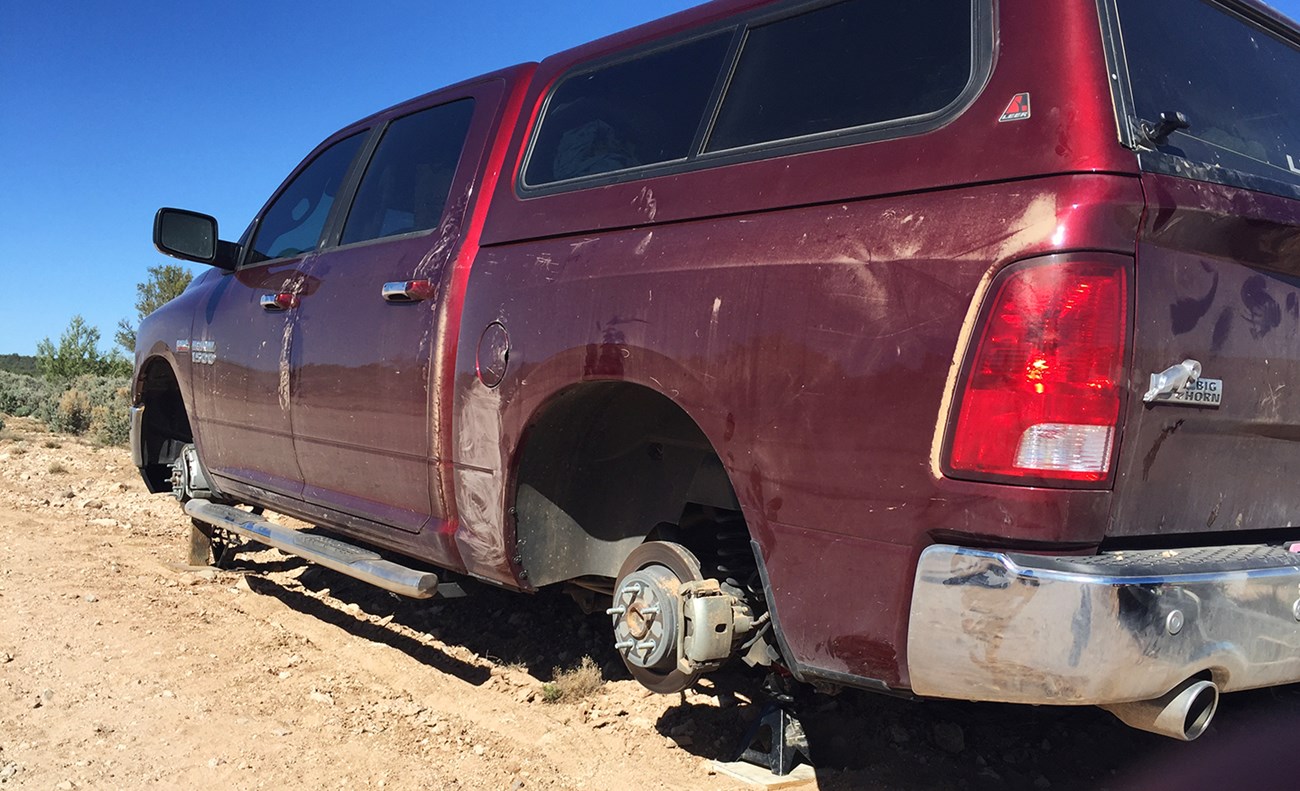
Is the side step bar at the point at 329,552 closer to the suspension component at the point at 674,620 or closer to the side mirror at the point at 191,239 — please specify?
the suspension component at the point at 674,620

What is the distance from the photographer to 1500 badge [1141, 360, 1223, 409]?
1963 mm

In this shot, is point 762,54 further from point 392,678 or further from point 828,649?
point 392,678

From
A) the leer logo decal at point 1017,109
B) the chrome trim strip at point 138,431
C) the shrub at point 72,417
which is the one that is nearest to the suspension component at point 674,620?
the leer logo decal at point 1017,109

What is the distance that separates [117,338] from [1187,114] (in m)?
32.9

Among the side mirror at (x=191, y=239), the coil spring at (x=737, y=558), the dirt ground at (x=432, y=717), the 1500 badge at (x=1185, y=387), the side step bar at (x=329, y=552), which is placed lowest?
the dirt ground at (x=432, y=717)

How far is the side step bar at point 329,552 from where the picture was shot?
11.5ft

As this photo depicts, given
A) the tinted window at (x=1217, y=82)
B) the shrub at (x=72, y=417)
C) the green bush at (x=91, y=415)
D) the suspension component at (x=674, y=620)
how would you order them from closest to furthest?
the tinted window at (x=1217, y=82) < the suspension component at (x=674, y=620) < the green bush at (x=91, y=415) < the shrub at (x=72, y=417)

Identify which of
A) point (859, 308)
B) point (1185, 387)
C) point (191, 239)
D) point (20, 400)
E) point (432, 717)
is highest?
point (191, 239)

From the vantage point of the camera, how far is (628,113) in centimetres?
306

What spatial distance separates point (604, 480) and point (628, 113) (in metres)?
1.18

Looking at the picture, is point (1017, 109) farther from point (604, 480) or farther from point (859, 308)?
point (604, 480)

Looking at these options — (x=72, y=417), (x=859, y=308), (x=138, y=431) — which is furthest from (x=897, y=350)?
(x=72, y=417)

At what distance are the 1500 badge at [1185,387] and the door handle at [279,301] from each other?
3.39 metres

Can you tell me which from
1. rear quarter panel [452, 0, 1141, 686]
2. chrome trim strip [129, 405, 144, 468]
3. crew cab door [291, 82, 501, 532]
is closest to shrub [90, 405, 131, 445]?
chrome trim strip [129, 405, 144, 468]
